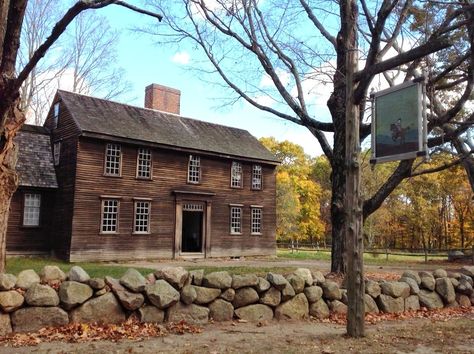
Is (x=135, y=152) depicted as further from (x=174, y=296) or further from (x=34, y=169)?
(x=174, y=296)

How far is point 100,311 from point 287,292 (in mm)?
3334

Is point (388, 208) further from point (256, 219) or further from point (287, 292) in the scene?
point (287, 292)

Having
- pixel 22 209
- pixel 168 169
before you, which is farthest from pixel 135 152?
pixel 22 209

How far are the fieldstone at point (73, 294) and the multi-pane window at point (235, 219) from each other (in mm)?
20208

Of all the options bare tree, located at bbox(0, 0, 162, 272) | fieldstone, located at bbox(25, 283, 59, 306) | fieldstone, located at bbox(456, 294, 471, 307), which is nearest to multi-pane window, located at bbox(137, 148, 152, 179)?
bare tree, located at bbox(0, 0, 162, 272)

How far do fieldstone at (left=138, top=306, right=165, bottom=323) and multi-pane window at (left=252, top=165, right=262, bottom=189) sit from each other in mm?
21430

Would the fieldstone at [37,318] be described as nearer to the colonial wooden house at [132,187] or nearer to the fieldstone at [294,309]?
the fieldstone at [294,309]

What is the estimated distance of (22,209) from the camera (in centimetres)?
2159

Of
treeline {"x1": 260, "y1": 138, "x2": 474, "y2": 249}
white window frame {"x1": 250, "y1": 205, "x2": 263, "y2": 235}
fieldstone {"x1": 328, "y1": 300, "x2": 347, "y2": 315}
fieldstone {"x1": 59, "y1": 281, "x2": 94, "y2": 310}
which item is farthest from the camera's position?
treeline {"x1": 260, "y1": 138, "x2": 474, "y2": 249}

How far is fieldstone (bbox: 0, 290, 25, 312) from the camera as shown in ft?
20.9

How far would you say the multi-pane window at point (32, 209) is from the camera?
71.9 ft

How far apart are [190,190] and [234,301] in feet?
57.0

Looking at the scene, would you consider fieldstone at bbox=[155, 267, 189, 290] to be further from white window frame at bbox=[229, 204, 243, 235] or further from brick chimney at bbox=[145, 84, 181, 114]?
brick chimney at bbox=[145, 84, 181, 114]

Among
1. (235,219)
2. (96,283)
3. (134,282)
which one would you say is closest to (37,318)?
(96,283)
